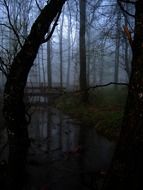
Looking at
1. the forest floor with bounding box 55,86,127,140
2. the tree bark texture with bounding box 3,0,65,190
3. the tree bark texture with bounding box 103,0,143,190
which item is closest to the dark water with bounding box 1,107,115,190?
the forest floor with bounding box 55,86,127,140

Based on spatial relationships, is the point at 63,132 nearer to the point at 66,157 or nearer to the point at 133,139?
the point at 66,157

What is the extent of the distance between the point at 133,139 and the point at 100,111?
8.90 m

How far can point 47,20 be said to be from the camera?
14.2 feet

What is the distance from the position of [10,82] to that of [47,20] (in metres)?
1.34

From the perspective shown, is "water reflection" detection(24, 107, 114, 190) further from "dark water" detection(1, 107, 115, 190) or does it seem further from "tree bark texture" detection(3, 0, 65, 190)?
"tree bark texture" detection(3, 0, 65, 190)

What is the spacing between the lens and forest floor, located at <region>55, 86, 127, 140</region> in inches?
361

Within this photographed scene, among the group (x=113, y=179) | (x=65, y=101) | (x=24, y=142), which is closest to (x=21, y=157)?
(x=24, y=142)

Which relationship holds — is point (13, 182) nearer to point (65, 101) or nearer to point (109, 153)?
point (109, 153)

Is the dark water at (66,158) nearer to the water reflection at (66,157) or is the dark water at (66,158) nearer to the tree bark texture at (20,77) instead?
the water reflection at (66,157)

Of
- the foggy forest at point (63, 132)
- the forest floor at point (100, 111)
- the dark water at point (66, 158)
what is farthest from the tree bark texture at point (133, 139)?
the forest floor at point (100, 111)

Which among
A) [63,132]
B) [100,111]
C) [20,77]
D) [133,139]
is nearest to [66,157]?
[63,132]

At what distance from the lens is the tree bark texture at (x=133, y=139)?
9.63ft

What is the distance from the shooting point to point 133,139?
9.70ft

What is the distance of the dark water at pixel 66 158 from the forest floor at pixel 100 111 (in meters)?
0.44
